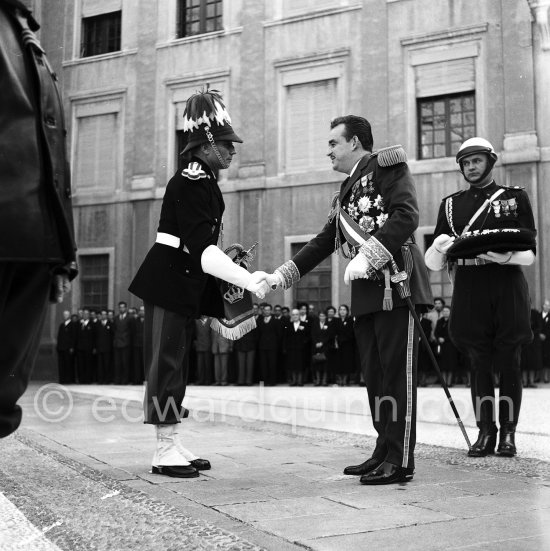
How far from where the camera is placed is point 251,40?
2050 cm

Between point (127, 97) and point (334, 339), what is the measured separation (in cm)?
1035

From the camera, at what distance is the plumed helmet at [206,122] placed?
4.46 meters

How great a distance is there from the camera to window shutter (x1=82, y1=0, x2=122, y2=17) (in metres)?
23.1

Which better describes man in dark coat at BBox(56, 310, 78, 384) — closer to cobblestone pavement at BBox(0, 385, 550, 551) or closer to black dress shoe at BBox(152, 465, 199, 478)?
cobblestone pavement at BBox(0, 385, 550, 551)

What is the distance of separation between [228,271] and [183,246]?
41 cm

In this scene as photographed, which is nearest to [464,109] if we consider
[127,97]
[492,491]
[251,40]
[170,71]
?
[251,40]

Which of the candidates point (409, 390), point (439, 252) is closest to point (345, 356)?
point (439, 252)

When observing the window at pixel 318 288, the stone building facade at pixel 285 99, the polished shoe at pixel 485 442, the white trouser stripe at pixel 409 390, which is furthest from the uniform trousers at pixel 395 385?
the window at pixel 318 288

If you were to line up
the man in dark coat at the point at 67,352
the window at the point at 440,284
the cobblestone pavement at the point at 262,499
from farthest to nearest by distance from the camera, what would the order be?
the man in dark coat at the point at 67,352
the window at the point at 440,284
the cobblestone pavement at the point at 262,499

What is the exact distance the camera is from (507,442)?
4832 mm

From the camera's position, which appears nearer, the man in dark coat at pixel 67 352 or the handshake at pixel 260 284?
the handshake at pixel 260 284

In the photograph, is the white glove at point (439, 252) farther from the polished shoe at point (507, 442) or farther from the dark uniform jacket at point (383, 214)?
the polished shoe at point (507, 442)

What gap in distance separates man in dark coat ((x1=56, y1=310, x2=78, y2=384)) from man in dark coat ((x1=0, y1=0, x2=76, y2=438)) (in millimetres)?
18419

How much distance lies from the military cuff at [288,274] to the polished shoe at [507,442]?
1646mm
